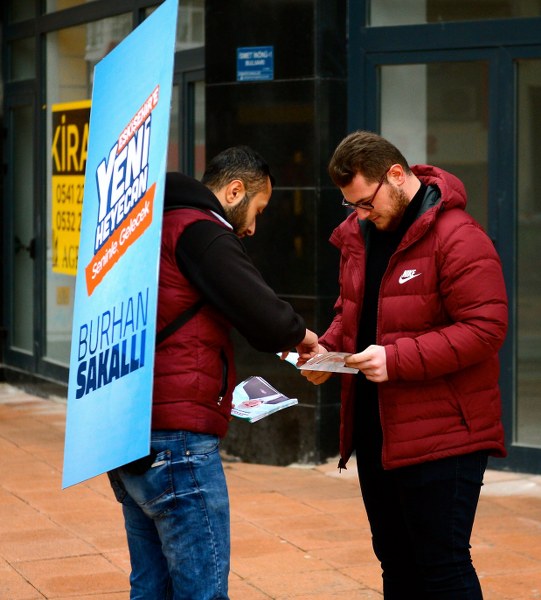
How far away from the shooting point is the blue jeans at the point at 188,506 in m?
3.30

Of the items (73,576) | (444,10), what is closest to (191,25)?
(444,10)

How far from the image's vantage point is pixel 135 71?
335cm

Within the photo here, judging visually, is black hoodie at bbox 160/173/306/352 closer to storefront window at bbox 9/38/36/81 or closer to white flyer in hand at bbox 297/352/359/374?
white flyer in hand at bbox 297/352/359/374

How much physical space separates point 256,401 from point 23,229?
824 cm

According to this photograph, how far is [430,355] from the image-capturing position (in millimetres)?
3541

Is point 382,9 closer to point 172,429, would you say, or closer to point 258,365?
point 258,365

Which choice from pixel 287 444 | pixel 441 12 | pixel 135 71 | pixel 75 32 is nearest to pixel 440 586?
pixel 135 71

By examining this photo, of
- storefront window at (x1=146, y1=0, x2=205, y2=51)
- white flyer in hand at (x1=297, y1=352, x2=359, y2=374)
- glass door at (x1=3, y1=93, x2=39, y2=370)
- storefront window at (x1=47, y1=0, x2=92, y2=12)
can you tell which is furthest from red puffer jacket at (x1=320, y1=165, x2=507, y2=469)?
glass door at (x1=3, y1=93, x2=39, y2=370)

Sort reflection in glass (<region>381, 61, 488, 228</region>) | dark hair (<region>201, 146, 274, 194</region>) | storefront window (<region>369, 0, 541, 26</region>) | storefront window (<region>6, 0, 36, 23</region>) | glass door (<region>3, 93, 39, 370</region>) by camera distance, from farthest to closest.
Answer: glass door (<region>3, 93, 39, 370</region>) → storefront window (<region>6, 0, 36, 23</region>) → reflection in glass (<region>381, 61, 488, 228</region>) → storefront window (<region>369, 0, 541, 26</region>) → dark hair (<region>201, 146, 274, 194</region>)

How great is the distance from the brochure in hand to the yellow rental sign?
6.43 meters

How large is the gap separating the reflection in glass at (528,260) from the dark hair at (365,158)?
3651 mm

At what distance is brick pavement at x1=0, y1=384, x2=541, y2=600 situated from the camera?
518 centimetres

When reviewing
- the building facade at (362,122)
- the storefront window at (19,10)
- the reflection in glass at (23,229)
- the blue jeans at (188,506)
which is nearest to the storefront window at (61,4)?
the storefront window at (19,10)

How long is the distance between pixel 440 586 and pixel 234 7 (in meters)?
4.78
